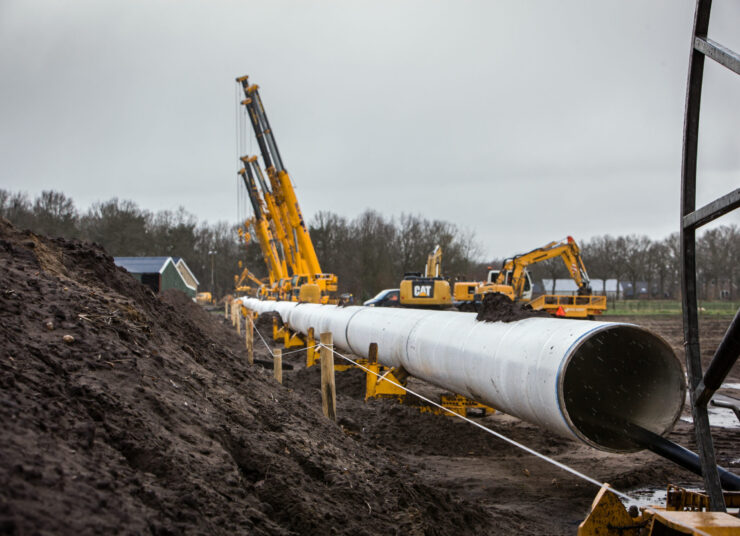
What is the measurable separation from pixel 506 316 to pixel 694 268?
3934 millimetres

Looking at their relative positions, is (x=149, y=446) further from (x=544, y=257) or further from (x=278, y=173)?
(x=278, y=173)

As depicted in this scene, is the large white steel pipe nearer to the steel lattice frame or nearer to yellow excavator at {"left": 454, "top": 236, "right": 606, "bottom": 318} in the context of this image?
the steel lattice frame

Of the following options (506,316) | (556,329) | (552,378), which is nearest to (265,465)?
(552,378)

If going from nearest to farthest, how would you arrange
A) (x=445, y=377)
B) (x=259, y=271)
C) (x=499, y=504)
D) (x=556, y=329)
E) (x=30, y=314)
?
1. (x=30, y=314)
2. (x=556, y=329)
3. (x=499, y=504)
4. (x=445, y=377)
5. (x=259, y=271)

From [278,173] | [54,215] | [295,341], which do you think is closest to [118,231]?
[54,215]

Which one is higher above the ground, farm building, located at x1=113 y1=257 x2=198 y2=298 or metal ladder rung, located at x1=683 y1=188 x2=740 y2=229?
farm building, located at x1=113 y1=257 x2=198 y2=298

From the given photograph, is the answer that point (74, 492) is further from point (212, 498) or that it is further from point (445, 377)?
point (445, 377)

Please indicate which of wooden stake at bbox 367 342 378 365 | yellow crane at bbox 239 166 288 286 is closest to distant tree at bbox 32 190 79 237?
yellow crane at bbox 239 166 288 286

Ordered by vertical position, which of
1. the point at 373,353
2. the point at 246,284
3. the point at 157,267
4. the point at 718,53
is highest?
the point at 157,267

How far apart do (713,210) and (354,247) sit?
163 ft

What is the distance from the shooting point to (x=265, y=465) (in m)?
3.71

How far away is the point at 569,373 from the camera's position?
6.31 metres

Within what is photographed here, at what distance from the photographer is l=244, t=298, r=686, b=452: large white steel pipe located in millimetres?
5035

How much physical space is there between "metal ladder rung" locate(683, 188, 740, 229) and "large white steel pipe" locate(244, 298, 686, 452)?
2.25 meters
